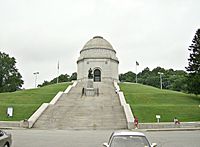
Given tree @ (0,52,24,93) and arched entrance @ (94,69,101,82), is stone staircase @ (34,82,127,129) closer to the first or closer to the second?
arched entrance @ (94,69,101,82)

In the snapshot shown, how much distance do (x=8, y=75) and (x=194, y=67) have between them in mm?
50577

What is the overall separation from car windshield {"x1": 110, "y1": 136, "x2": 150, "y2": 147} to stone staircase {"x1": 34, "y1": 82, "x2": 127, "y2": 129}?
695 inches

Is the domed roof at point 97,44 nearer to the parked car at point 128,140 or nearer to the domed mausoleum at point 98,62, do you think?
the domed mausoleum at point 98,62

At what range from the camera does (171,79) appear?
93688 millimetres

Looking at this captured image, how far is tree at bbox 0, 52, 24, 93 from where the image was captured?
7081 centimetres

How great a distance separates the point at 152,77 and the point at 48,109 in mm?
75393

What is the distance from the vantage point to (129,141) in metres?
7.83

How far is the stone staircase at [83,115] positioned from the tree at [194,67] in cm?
1096

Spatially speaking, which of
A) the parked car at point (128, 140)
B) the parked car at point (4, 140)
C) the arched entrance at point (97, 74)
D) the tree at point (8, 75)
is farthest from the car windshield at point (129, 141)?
the tree at point (8, 75)

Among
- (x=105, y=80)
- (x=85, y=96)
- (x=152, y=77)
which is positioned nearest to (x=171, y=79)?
(x=152, y=77)

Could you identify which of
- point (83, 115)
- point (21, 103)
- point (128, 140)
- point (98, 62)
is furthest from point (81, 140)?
point (98, 62)

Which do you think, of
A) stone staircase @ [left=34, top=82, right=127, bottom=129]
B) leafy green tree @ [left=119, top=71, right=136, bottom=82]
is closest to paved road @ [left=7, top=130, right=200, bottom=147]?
stone staircase @ [left=34, top=82, right=127, bottom=129]

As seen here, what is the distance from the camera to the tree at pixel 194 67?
37219 millimetres

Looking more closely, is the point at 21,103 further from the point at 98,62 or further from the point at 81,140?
the point at 98,62
